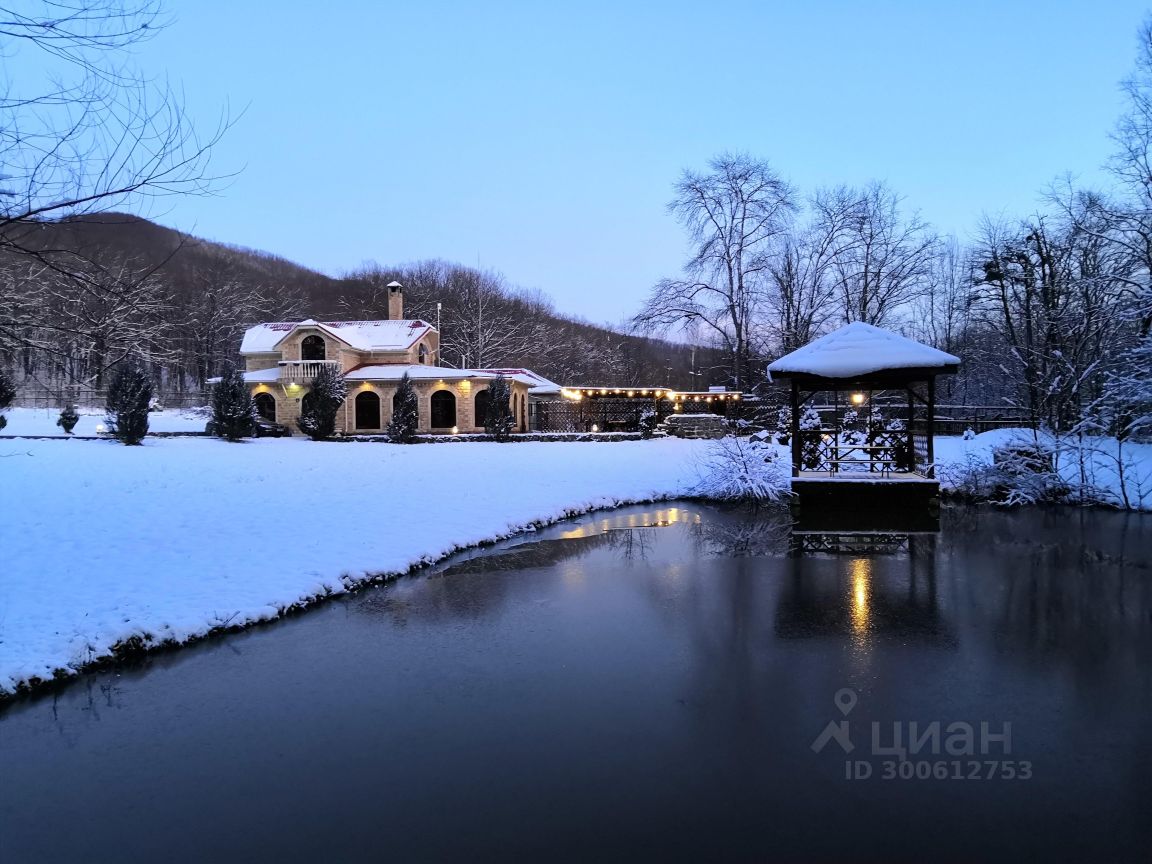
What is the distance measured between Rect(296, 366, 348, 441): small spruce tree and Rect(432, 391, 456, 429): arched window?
5145 millimetres

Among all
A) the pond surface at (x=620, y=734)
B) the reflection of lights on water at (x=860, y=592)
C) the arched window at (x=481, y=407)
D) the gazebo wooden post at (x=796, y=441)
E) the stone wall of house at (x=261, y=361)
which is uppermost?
the stone wall of house at (x=261, y=361)

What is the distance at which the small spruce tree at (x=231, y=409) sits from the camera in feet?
76.5

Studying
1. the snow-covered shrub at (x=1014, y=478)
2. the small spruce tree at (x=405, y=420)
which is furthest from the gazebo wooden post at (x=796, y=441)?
the small spruce tree at (x=405, y=420)

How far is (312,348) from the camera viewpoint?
3256 centimetres

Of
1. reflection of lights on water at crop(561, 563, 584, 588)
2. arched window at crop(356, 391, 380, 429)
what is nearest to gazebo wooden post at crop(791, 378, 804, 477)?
reflection of lights on water at crop(561, 563, 584, 588)

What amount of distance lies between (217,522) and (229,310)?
55.4 metres

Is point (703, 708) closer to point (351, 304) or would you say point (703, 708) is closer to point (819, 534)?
point (819, 534)

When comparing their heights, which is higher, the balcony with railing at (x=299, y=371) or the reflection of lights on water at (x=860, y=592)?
the balcony with railing at (x=299, y=371)

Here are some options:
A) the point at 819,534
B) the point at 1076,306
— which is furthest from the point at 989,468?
the point at 1076,306

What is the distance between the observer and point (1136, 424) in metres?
13.8

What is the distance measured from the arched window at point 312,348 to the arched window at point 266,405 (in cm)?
271

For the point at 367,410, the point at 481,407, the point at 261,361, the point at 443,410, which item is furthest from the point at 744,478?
the point at 261,361

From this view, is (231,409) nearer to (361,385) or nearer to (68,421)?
(361,385)

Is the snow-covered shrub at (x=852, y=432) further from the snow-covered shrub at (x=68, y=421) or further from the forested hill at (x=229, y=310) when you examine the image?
the snow-covered shrub at (x=68, y=421)
